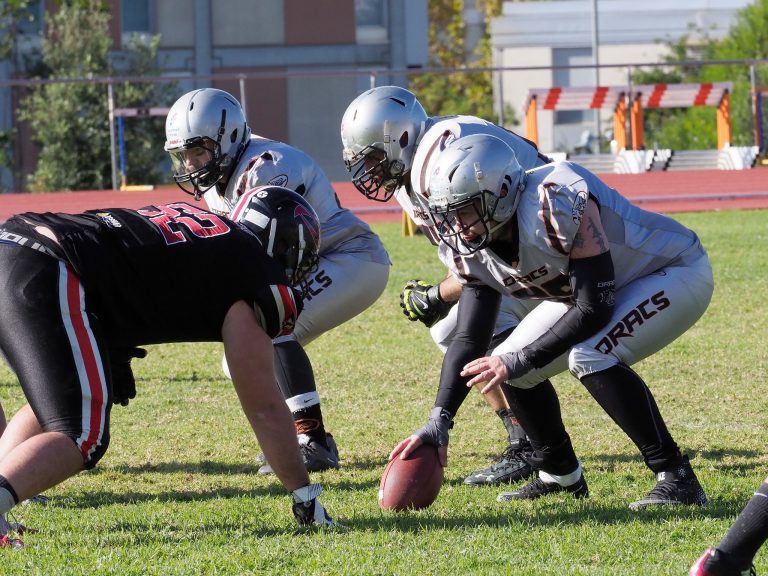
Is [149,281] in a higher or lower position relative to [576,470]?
higher

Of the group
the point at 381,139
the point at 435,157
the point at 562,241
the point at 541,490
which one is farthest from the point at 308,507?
the point at 381,139

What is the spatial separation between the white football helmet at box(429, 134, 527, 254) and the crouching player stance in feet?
1.65

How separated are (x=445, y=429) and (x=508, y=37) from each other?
3663 centimetres

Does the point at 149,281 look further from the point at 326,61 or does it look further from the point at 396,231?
the point at 326,61

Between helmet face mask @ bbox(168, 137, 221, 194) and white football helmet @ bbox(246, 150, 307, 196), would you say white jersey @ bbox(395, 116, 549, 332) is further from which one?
helmet face mask @ bbox(168, 137, 221, 194)

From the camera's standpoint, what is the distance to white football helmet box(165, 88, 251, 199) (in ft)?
18.8

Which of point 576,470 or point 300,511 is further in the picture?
point 576,470

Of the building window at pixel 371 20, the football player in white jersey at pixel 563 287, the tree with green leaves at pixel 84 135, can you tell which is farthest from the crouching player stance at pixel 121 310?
the building window at pixel 371 20

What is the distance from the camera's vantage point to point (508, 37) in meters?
40.3

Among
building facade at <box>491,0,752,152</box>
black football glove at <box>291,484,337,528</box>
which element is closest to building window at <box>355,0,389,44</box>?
building facade at <box>491,0,752,152</box>

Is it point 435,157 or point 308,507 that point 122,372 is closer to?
point 308,507

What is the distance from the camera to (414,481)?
4.73 m

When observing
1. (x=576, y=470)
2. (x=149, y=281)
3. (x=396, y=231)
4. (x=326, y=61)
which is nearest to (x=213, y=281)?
(x=149, y=281)

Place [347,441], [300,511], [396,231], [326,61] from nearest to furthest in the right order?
[300,511] → [347,441] → [396,231] → [326,61]
